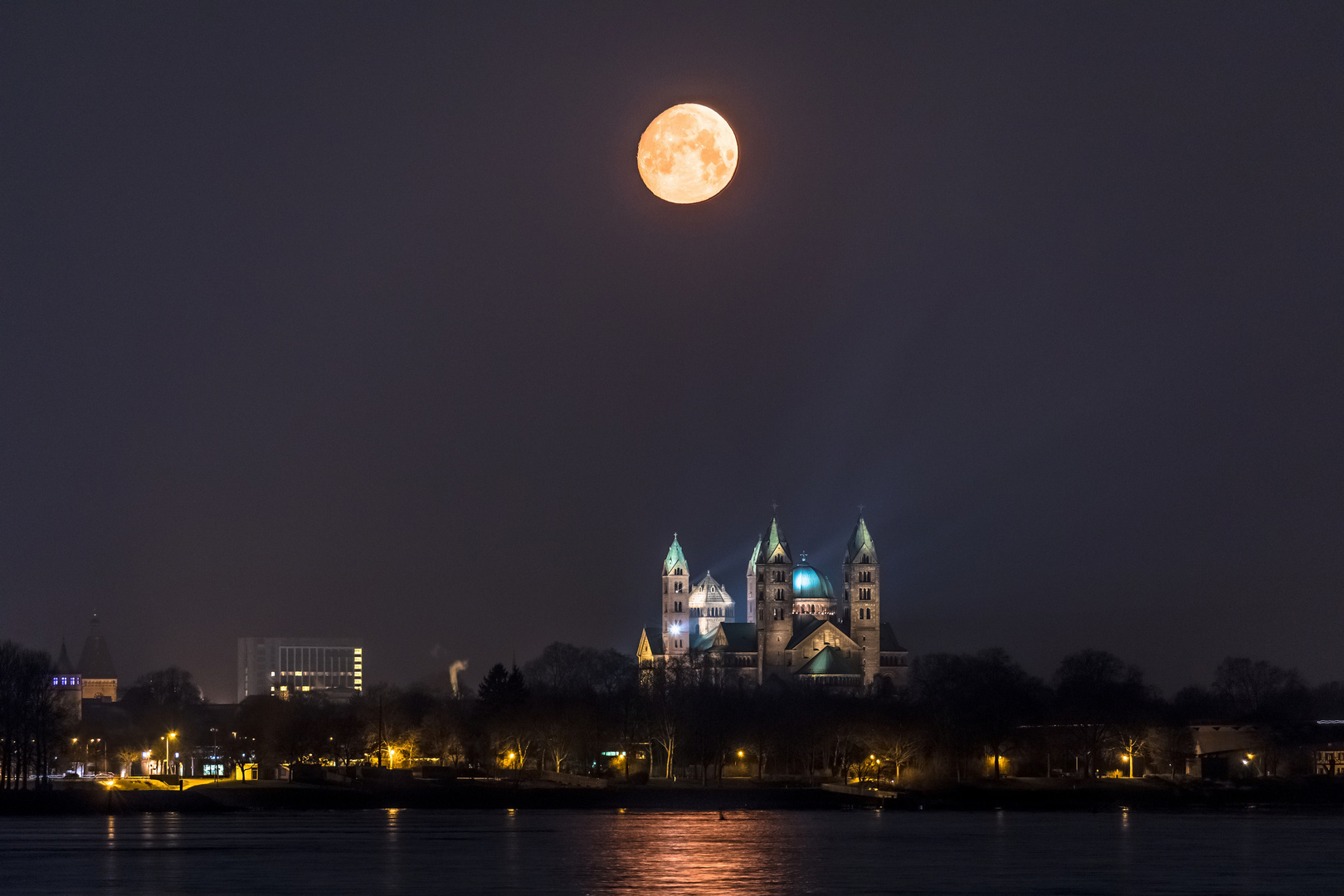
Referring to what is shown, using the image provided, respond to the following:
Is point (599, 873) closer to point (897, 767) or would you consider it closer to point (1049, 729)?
point (897, 767)

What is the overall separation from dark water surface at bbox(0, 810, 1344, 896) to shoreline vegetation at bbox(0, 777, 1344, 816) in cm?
992

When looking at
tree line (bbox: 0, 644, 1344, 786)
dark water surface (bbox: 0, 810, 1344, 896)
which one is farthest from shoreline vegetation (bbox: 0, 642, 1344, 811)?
dark water surface (bbox: 0, 810, 1344, 896)

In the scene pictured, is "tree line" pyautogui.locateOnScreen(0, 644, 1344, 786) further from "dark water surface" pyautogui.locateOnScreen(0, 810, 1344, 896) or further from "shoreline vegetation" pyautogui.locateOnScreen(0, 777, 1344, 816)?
"dark water surface" pyautogui.locateOnScreen(0, 810, 1344, 896)

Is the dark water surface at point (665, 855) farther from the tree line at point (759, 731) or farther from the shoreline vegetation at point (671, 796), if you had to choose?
the tree line at point (759, 731)

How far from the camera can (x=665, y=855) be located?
246ft

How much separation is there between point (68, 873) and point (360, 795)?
233ft

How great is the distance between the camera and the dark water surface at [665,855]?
61.6m

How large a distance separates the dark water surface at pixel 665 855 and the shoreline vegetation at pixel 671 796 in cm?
992

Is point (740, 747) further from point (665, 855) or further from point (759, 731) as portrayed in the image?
point (665, 855)

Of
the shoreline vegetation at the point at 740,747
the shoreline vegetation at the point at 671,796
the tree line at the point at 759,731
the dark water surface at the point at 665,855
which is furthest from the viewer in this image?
the tree line at the point at 759,731

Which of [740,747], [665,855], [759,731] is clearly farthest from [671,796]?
[665,855]

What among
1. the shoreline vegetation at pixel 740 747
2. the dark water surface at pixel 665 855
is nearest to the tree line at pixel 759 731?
the shoreline vegetation at pixel 740 747

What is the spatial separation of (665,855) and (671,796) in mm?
60341

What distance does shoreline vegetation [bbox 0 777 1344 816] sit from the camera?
415 ft
